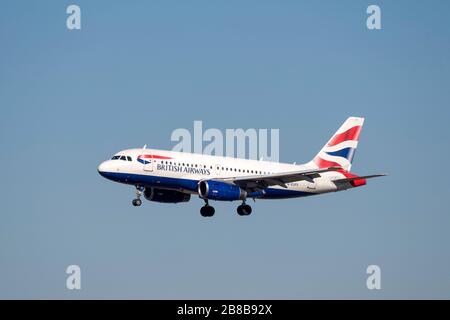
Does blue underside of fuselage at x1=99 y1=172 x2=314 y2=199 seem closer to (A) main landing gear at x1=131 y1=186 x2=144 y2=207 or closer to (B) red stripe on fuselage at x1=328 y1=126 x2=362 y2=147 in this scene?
(A) main landing gear at x1=131 y1=186 x2=144 y2=207

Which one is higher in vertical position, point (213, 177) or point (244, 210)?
point (213, 177)

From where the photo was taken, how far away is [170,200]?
99000mm

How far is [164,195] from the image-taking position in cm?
9875

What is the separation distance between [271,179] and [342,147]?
12631 mm

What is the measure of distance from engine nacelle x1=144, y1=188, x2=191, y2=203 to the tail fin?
1340 cm

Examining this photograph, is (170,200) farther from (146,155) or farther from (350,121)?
(350,121)

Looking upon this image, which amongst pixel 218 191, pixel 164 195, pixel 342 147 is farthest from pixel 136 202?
pixel 342 147

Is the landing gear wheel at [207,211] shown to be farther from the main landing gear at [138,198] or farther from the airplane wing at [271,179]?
the main landing gear at [138,198]

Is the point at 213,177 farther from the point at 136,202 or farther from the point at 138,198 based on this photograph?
the point at 136,202

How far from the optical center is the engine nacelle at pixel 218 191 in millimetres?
→ 94125

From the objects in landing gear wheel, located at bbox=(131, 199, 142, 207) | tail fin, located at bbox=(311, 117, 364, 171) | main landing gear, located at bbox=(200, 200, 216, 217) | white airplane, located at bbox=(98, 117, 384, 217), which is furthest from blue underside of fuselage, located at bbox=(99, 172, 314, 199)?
tail fin, located at bbox=(311, 117, 364, 171)

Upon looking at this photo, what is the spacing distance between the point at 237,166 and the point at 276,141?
618 cm

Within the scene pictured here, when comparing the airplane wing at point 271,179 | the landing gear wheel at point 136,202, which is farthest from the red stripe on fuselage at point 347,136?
the landing gear wheel at point 136,202
